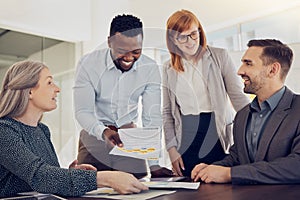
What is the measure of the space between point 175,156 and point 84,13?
1186 millimetres

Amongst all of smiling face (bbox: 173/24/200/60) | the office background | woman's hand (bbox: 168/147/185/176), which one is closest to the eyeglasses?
smiling face (bbox: 173/24/200/60)

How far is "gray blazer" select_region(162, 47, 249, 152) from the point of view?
205 cm

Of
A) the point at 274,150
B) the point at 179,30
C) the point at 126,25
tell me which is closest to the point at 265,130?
the point at 274,150

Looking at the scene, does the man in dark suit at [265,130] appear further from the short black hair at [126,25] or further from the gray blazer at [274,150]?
the short black hair at [126,25]

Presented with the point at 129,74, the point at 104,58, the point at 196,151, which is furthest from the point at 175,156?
the point at 104,58

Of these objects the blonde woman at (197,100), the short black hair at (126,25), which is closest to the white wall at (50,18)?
the short black hair at (126,25)

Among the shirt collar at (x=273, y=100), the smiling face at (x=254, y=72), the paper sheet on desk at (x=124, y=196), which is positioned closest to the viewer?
the paper sheet on desk at (x=124, y=196)

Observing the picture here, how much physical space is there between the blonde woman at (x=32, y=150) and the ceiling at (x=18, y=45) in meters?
0.84


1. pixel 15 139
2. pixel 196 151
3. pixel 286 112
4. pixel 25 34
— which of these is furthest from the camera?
pixel 25 34

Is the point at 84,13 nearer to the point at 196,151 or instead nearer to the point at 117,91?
the point at 117,91

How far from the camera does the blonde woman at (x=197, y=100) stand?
79.9 inches

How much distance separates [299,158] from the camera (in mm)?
1254

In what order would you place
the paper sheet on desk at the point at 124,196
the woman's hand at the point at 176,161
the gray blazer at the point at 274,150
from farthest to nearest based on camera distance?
the woman's hand at the point at 176,161 < the gray blazer at the point at 274,150 < the paper sheet on desk at the point at 124,196

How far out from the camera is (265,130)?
1420 millimetres
